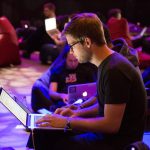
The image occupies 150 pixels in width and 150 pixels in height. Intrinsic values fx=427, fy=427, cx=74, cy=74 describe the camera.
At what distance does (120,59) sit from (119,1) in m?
10.4

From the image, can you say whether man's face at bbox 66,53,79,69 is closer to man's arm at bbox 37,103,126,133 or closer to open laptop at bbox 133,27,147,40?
man's arm at bbox 37,103,126,133

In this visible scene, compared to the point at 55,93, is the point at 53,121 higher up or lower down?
higher up

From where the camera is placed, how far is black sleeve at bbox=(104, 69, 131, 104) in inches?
89.6

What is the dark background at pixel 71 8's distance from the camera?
39.4 ft

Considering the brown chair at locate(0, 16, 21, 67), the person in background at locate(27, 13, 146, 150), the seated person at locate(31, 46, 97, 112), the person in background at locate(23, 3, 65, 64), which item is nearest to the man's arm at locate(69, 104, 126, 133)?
the person in background at locate(27, 13, 146, 150)

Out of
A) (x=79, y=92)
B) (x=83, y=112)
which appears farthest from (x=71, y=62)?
(x=83, y=112)

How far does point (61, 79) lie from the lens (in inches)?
180

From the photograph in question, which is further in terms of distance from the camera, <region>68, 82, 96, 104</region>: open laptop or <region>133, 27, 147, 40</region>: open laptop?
<region>133, 27, 147, 40</region>: open laptop

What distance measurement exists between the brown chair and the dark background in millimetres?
3736

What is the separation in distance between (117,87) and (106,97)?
88 mm

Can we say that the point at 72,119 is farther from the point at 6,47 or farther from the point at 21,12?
the point at 21,12

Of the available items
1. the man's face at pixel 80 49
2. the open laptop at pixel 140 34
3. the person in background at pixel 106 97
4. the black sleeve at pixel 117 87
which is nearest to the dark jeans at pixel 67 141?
the person in background at pixel 106 97

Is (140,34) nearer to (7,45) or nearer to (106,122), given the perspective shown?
(7,45)

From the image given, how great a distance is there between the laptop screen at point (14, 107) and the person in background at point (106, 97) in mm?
126
